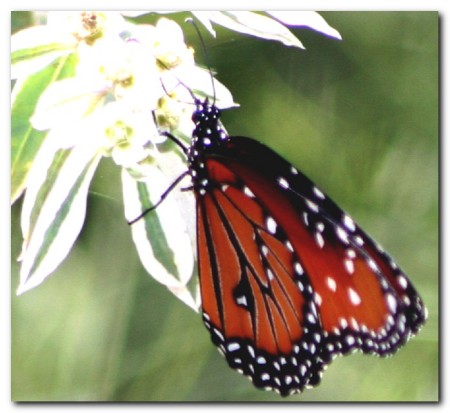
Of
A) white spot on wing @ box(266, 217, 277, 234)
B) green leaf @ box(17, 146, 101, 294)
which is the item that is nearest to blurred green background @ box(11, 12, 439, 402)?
green leaf @ box(17, 146, 101, 294)

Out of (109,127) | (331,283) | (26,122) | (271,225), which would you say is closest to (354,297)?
(331,283)

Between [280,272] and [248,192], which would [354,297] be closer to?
[280,272]

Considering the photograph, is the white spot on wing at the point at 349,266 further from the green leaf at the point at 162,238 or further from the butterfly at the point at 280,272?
the green leaf at the point at 162,238

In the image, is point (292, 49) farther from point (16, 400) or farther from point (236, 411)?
point (16, 400)

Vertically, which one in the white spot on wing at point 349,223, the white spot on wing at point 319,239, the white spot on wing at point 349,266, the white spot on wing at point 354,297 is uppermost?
the white spot on wing at point 349,223

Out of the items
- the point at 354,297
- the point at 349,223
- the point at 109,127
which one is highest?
the point at 109,127

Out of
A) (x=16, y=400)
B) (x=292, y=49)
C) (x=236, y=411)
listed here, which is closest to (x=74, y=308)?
(x=16, y=400)

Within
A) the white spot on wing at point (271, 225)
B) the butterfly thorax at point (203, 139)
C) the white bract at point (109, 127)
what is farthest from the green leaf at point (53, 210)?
the white spot on wing at point (271, 225)
